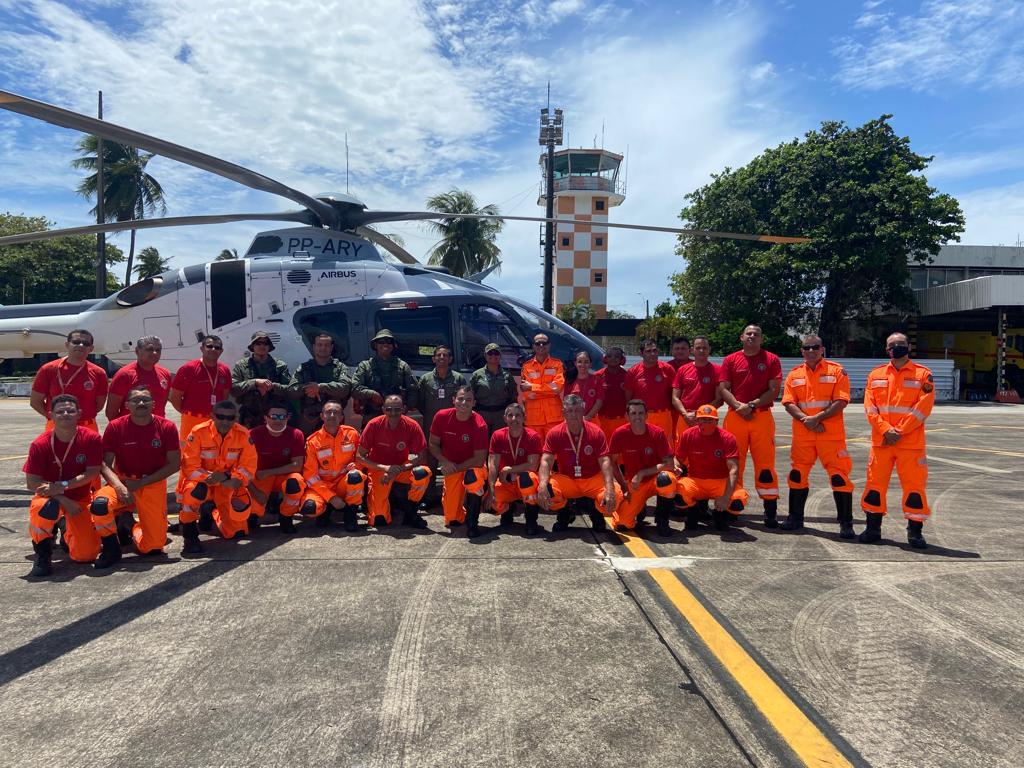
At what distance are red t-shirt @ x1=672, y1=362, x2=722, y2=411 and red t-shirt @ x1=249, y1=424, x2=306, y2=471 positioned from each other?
13.1 ft

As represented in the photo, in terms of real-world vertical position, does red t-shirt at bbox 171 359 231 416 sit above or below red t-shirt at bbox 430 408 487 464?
above

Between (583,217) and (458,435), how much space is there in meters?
45.5

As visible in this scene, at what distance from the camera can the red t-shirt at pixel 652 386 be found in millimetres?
6898

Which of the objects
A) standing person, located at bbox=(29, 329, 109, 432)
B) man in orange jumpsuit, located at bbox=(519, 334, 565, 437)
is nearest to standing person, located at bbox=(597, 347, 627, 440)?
man in orange jumpsuit, located at bbox=(519, 334, 565, 437)

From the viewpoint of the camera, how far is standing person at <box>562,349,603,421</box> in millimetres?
6898

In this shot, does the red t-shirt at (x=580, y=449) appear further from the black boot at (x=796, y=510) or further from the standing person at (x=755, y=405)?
the black boot at (x=796, y=510)

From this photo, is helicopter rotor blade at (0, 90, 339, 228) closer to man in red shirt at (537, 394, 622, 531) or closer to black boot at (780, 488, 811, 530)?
man in red shirt at (537, 394, 622, 531)

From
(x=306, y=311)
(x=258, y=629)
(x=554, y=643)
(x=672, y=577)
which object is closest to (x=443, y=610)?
(x=554, y=643)

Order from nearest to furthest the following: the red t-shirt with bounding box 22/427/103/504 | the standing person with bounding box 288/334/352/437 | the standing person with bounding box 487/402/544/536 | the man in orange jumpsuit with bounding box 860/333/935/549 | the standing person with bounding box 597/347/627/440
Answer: the red t-shirt with bounding box 22/427/103/504
the man in orange jumpsuit with bounding box 860/333/935/549
the standing person with bounding box 487/402/544/536
the standing person with bounding box 288/334/352/437
the standing person with bounding box 597/347/627/440

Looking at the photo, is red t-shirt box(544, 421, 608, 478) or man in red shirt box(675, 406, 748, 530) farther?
red t-shirt box(544, 421, 608, 478)

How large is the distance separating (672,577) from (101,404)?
5449 millimetres

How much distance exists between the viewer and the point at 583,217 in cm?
4897

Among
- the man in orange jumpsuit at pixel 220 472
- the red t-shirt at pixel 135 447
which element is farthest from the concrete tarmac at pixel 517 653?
the red t-shirt at pixel 135 447

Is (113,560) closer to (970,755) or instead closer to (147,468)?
(147,468)
